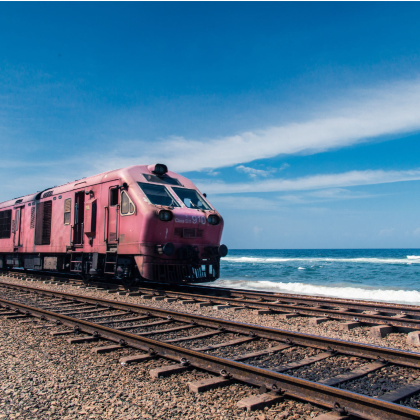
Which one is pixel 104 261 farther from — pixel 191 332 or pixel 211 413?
pixel 211 413

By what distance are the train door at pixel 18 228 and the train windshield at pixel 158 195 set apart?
8.52 meters

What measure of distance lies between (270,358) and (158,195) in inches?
Answer: 269

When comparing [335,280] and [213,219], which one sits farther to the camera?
[335,280]

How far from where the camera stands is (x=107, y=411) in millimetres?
3111

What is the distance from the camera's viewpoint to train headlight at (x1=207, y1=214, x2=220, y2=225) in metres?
10.8

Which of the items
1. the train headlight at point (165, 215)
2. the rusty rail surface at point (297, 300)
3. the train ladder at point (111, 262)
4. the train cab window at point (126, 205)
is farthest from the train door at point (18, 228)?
the train headlight at point (165, 215)

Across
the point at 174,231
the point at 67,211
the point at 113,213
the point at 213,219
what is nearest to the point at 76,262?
the point at 67,211

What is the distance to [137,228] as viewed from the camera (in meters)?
9.74

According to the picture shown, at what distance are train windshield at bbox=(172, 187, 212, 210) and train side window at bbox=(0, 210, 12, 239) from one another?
33.6 ft

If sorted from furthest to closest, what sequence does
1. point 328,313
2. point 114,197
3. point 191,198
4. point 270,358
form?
point 191,198
point 114,197
point 328,313
point 270,358

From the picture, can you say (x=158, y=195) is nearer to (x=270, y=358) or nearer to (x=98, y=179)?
(x=98, y=179)

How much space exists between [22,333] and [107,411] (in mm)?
3449

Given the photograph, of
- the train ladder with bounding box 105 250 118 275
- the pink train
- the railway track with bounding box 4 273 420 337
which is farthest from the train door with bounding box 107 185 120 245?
the railway track with bounding box 4 273 420 337

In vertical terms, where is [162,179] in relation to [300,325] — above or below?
above
